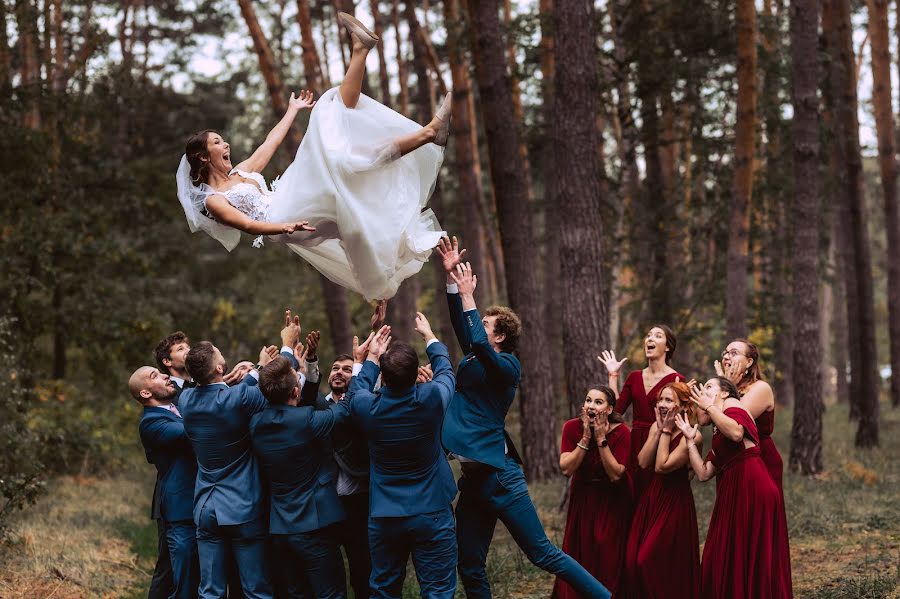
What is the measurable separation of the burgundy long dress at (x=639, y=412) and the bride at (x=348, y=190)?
203 centimetres

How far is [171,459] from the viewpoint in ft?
23.4

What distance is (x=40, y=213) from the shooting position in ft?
55.5

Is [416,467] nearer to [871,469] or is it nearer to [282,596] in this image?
[282,596]

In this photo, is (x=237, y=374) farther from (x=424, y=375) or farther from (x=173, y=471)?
(x=424, y=375)

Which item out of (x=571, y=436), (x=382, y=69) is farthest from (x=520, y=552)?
(x=382, y=69)

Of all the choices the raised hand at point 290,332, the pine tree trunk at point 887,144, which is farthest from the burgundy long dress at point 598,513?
the pine tree trunk at point 887,144

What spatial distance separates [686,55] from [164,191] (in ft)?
33.9

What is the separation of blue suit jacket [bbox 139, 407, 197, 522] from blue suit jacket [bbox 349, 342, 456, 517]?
58.4 inches

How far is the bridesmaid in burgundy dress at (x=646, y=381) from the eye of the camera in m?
7.35

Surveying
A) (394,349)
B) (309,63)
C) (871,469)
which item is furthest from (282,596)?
(309,63)

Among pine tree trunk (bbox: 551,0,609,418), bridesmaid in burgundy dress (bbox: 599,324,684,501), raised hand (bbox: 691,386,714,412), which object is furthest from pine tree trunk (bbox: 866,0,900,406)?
raised hand (bbox: 691,386,714,412)

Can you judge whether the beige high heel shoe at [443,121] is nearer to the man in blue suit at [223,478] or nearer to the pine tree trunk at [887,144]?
the man in blue suit at [223,478]

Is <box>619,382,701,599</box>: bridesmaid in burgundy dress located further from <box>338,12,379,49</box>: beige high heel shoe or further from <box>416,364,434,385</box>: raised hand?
<box>338,12,379,49</box>: beige high heel shoe

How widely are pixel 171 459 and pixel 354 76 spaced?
297cm
